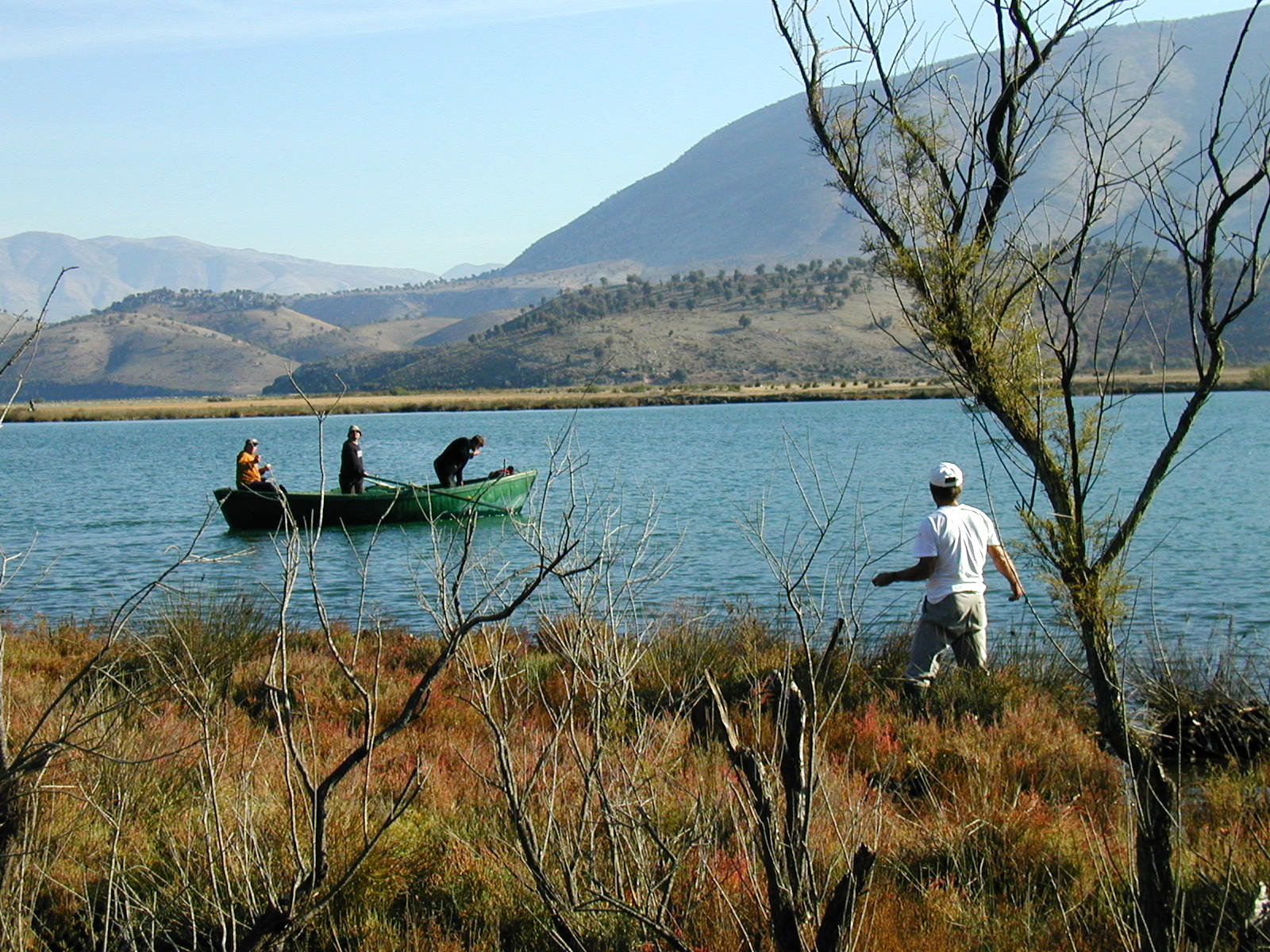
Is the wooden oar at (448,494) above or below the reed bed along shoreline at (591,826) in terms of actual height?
above

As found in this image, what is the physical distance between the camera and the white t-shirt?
741 centimetres

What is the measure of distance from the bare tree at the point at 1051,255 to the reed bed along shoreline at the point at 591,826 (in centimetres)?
58

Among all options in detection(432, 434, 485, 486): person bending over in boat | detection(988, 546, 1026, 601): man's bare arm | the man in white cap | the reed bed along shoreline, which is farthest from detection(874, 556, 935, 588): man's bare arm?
detection(432, 434, 485, 486): person bending over in boat

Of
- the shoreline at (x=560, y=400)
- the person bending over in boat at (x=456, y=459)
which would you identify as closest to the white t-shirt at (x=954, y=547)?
the person bending over in boat at (x=456, y=459)

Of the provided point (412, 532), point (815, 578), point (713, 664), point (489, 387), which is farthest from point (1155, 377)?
point (713, 664)

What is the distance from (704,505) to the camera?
26203 mm

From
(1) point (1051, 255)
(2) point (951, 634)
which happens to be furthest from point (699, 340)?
(1) point (1051, 255)

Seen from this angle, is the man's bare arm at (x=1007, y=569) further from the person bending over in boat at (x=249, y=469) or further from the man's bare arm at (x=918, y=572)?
the person bending over in boat at (x=249, y=469)

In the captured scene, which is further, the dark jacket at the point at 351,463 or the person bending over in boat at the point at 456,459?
the dark jacket at the point at 351,463

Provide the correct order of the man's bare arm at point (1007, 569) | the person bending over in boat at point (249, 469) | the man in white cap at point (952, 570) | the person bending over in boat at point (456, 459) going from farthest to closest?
1. the person bending over in boat at point (456, 459)
2. the person bending over in boat at point (249, 469)
3. the man in white cap at point (952, 570)
4. the man's bare arm at point (1007, 569)

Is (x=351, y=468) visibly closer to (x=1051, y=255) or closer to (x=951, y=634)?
(x=951, y=634)

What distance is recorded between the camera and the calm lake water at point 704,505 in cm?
1343

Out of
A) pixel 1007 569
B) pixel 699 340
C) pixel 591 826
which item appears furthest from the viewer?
pixel 699 340

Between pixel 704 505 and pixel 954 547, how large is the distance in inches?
741
